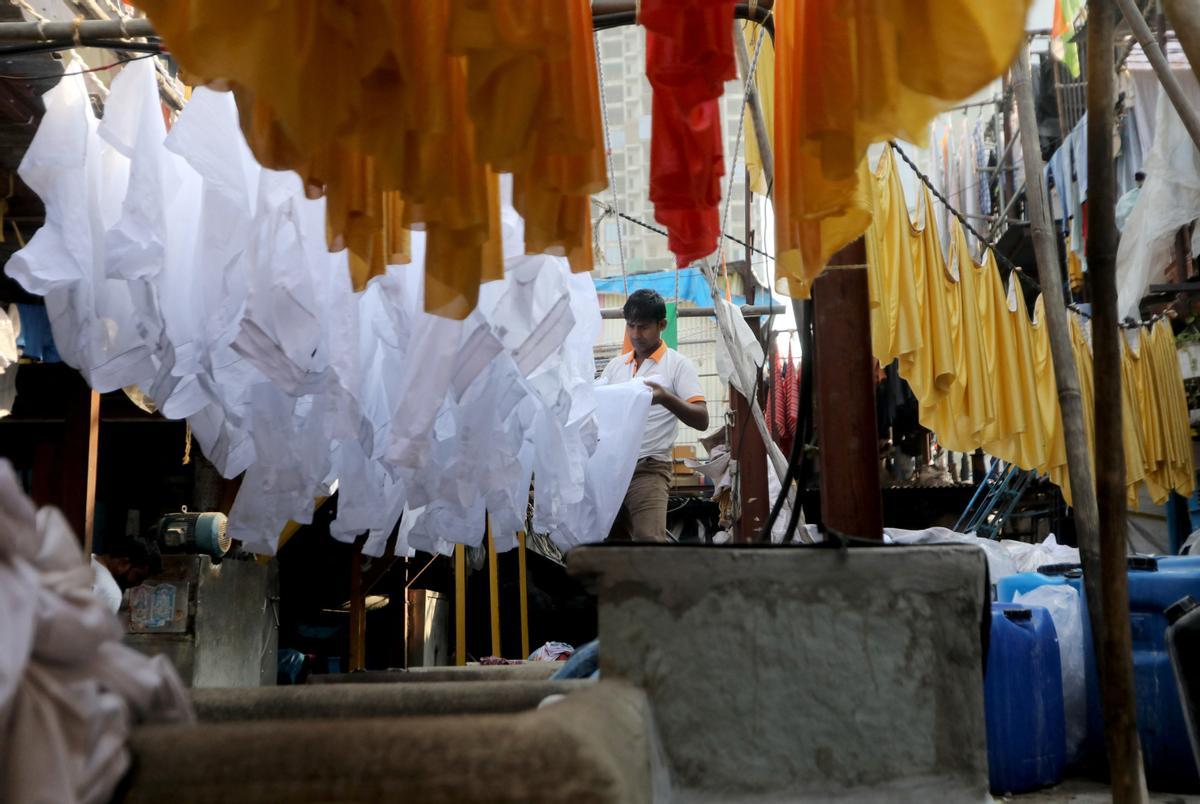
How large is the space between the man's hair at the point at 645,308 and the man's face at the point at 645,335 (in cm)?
4

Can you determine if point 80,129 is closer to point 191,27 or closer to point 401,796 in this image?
point 191,27

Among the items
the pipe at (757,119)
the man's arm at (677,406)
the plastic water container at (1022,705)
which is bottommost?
the plastic water container at (1022,705)

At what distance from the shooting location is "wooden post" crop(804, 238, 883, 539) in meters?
2.97

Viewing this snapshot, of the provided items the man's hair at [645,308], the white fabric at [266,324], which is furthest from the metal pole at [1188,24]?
the man's hair at [645,308]

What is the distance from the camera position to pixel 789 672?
7.88 ft

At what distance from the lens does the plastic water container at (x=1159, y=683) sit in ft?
13.5

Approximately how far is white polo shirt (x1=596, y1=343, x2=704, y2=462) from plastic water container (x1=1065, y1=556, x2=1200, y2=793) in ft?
9.18

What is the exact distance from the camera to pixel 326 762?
163cm

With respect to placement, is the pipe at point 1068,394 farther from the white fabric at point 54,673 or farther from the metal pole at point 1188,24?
the white fabric at point 54,673

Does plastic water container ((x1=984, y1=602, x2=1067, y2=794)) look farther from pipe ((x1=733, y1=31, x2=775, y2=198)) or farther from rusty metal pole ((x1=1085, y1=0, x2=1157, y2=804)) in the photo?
pipe ((x1=733, y1=31, x2=775, y2=198))

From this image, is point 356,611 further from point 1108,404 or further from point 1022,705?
point 1108,404

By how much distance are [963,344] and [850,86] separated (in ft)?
21.0

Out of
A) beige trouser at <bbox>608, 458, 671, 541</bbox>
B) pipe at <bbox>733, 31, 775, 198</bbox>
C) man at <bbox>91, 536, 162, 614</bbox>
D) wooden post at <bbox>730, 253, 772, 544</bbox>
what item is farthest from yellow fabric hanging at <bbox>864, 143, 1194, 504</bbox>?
man at <bbox>91, 536, 162, 614</bbox>

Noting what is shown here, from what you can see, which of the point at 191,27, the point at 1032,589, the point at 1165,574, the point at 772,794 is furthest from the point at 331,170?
the point at 1032,589
